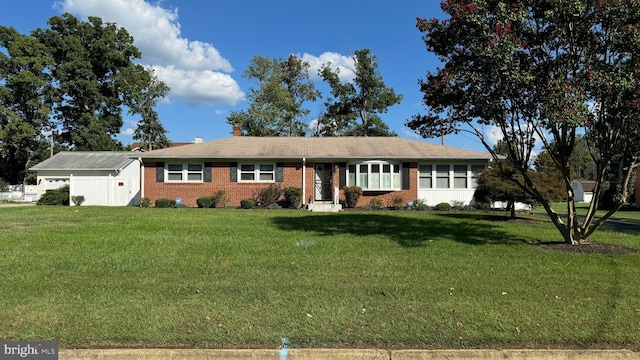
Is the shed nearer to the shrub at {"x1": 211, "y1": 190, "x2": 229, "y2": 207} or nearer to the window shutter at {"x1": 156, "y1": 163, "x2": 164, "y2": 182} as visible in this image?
the shrub at {"x1": 211, "y1": 190, "x2": 229, "y2": 207}

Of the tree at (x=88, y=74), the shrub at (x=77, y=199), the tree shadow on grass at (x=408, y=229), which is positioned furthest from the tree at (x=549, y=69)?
the tree at (x=88, y=74)

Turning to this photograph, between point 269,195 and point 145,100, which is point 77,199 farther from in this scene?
point 145,100

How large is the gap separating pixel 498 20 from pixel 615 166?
41168mm

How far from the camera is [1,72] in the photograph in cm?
3688

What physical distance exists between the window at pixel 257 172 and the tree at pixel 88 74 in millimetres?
23806

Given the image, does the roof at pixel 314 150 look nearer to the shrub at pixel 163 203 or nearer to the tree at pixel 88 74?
the shrub at pixel 163 203

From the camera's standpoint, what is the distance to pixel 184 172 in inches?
839

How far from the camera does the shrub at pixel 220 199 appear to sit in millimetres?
20453

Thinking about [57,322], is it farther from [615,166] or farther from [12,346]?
[615,166]

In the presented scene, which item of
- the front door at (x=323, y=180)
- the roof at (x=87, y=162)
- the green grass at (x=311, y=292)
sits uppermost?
the roof at (x=87, y=162)

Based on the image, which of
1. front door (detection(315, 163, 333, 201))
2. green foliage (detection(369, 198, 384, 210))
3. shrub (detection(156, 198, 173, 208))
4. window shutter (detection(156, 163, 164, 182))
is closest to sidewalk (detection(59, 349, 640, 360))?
green foliage (detection(369, 198, 384, 210))

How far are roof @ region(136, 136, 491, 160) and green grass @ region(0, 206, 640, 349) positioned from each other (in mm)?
11282

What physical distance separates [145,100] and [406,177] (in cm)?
3308

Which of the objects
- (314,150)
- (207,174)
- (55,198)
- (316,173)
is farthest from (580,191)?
(55,198)
